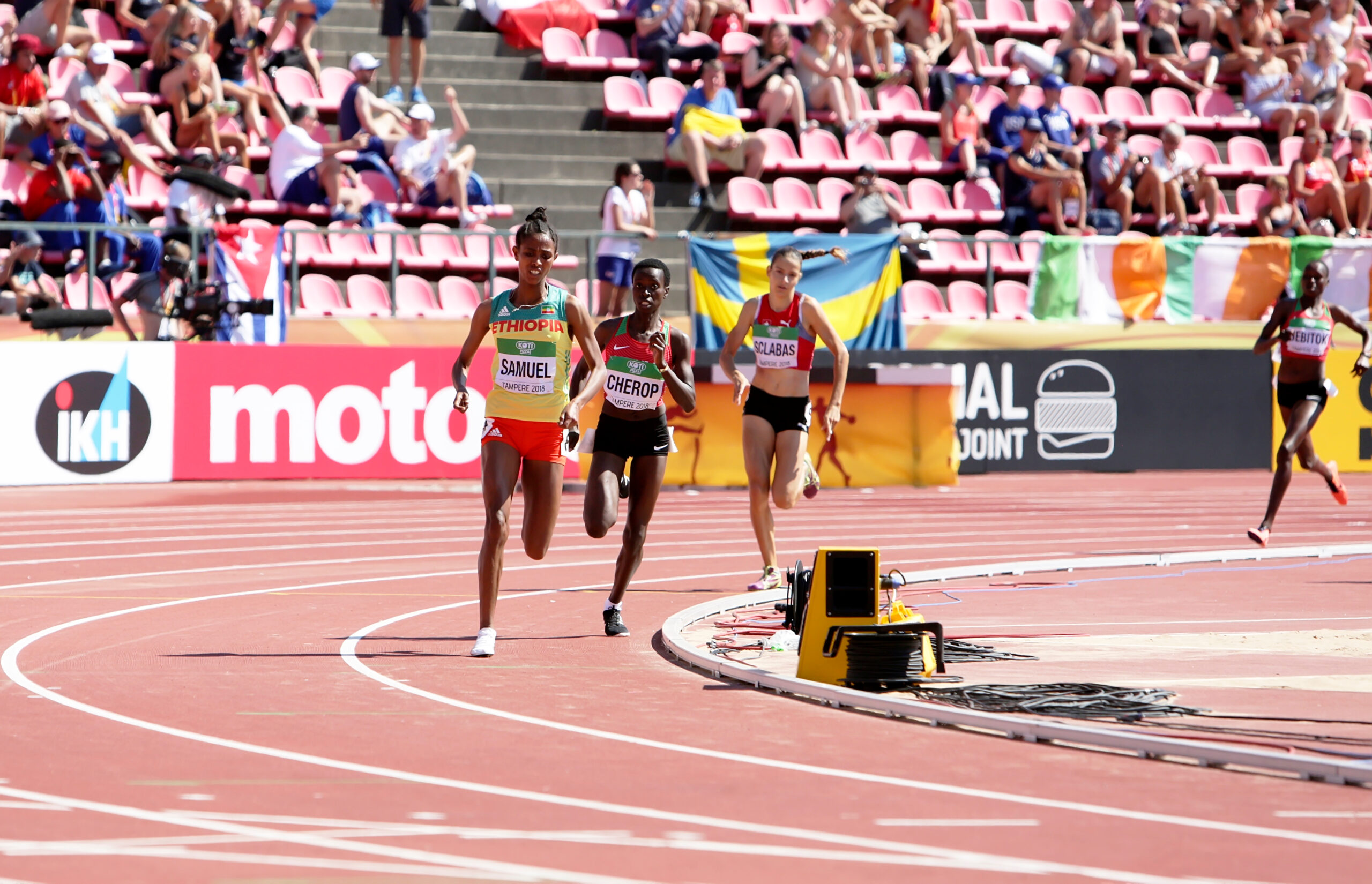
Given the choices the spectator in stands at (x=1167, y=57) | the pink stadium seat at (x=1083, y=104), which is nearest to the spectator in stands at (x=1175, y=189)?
the pink stadium seat at (x=1083, y=104)

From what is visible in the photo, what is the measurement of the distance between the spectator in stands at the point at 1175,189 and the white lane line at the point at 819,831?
19.8m

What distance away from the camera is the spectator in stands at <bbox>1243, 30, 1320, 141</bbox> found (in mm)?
27609

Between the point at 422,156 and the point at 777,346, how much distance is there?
11750 millimetres

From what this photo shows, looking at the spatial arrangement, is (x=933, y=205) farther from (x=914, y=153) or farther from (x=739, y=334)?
(x=739, y=334)

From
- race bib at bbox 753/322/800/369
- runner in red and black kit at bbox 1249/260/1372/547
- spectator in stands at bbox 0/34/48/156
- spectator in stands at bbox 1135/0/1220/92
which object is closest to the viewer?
race bib at bbox 753/322/800/369

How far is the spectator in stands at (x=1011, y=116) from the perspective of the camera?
2486 cm

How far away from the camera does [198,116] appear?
21109 mm

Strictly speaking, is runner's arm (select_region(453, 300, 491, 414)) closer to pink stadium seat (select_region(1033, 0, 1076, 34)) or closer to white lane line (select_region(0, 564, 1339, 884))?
white lane line (select_region(0, 564, 1339, 884))

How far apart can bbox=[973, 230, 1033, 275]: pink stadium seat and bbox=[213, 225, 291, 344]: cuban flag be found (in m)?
8.83

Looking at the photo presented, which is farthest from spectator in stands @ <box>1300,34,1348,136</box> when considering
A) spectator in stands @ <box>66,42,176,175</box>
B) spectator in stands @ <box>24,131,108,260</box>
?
spectator in stands @ <box>24,131,108,260</box>

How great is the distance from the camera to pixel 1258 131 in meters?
28.0

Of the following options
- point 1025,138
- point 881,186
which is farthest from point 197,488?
point 1025,138

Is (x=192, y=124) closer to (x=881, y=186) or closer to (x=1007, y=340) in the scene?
(x=881, y=186)

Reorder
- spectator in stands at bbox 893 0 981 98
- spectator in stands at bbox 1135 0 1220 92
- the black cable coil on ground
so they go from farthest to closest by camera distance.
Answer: spectator in stands at bbox 1135 0 1220 92
spectator in stands at bbox 893 0 981 98
the black cable coil on ground
